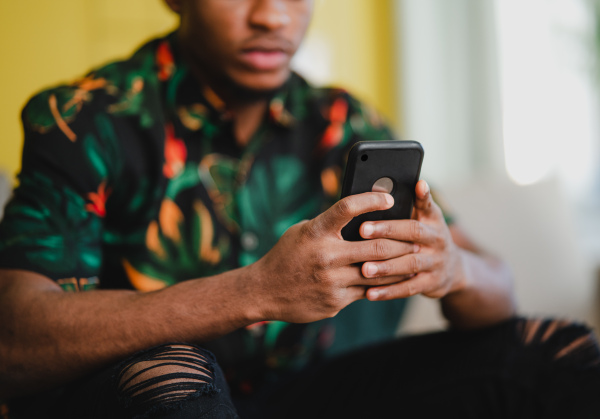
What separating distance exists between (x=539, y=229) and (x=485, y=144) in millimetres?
1004

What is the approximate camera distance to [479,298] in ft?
2.77

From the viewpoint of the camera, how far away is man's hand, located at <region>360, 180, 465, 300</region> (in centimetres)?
63

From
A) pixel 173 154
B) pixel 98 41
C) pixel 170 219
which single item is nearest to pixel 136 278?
pixel 170 219

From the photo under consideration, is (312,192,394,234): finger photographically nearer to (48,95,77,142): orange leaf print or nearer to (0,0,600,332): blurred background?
(48,95,77,142): orange leaf print

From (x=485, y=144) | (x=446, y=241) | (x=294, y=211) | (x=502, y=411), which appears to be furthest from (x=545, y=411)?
(x=485, y=144)

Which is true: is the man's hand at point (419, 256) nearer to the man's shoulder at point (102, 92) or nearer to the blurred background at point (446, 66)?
the man's shoulder at point (102, 92)

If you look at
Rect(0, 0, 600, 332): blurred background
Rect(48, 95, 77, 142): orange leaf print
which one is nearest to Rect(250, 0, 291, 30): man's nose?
Rect(48, 95, 77, 142): orange leaf print

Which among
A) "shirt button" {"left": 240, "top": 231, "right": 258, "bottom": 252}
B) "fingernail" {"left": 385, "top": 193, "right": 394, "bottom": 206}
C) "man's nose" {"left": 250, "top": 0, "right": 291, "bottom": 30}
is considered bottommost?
"shirt button" {"left": 240, "top": 231, "right": 258, "bottom": 252}

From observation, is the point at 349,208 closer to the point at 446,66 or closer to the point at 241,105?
the point at 241,105

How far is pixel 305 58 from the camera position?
2.60 metres

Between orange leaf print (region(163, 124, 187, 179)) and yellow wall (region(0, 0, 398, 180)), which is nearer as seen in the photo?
orange leaf print (region(163, 124, 187, 179))

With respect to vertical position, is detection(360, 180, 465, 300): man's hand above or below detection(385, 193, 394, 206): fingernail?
below

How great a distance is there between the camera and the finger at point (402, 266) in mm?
627

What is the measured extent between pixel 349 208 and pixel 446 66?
A: 2.15 metres
